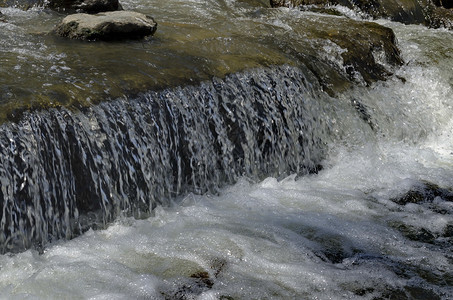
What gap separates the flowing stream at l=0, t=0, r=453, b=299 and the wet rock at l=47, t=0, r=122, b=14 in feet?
4.18

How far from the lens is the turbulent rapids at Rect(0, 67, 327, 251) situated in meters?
4.64

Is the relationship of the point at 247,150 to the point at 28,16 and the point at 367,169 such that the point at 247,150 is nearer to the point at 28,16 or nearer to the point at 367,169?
the point at 367,169

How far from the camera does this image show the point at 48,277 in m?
4.19

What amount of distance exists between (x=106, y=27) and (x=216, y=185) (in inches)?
88.7

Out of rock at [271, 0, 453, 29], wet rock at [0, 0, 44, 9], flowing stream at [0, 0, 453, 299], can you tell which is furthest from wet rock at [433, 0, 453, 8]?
wet rock at [0, 0, 44, 9]

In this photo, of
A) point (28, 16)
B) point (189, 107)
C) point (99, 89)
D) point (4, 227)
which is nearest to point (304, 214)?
point (189, 107)

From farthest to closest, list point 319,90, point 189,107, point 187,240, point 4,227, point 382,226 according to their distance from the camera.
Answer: point 319,90 → point 189,107 → point 382,226 → point 187,240 → point 4,227

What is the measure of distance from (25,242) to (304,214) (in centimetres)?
222

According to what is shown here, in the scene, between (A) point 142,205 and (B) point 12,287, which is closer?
(B) point 12,287

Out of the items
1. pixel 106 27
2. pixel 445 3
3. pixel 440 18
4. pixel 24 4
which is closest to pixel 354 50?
pixel 106 27

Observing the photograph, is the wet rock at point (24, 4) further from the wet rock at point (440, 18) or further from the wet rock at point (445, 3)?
the wet rock at point (445, 3)

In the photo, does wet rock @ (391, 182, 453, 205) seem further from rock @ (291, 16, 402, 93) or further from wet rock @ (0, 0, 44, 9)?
wet rock @ (0, 0, 44, 9)

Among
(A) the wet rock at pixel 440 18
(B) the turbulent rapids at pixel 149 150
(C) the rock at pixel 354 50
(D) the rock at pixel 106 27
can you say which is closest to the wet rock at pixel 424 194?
(B) the turbulent rapids at pixel 149 150

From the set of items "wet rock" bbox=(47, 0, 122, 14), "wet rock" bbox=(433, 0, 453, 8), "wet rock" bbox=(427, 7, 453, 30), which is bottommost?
"wet rock" bbox=(47, 0, 122, 14)
